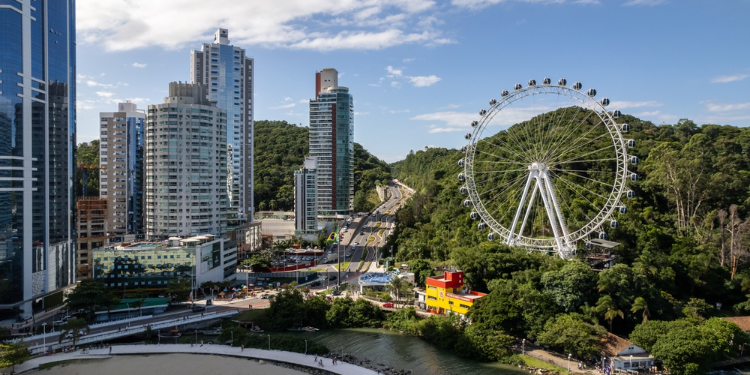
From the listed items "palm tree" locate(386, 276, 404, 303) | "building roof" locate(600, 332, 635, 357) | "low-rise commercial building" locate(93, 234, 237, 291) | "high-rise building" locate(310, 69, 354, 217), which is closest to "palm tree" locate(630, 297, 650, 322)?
"building roof" locate(600, 332, 635, 357)

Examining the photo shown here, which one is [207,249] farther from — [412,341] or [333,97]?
[333,97]

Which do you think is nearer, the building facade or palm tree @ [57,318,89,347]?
palm tree @ [57,318,89,347]

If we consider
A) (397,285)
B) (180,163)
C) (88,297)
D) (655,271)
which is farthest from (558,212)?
(180,163)

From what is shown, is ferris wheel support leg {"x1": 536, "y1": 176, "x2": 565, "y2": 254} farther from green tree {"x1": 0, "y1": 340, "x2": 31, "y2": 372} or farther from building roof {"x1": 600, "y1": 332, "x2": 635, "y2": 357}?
green tree {"x1": 0, "y1": 340, "x2": 31, "y2": 372}

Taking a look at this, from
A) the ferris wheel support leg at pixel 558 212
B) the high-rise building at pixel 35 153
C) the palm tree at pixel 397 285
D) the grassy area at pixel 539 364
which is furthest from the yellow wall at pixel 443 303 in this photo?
the high-rise building at pixel 35 153

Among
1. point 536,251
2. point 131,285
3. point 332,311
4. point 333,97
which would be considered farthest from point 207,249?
point 333,97

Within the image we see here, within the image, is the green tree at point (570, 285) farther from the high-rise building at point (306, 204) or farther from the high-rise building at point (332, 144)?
the high-rise building at point (332, 144)

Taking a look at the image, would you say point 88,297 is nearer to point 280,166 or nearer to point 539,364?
point 539,364
